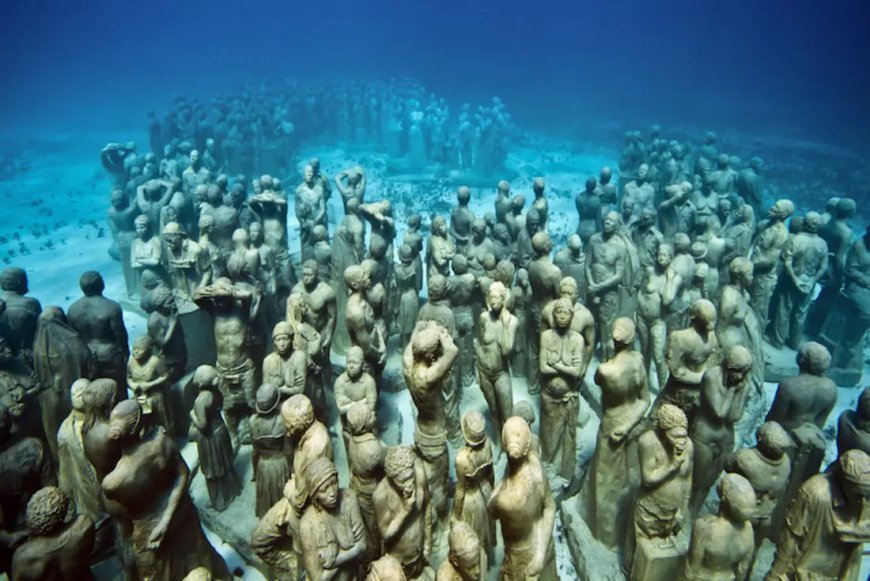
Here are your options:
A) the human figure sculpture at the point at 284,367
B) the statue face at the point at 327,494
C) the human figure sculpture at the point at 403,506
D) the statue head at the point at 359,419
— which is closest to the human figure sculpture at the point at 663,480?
the human figure sculpture at the point at 403,506

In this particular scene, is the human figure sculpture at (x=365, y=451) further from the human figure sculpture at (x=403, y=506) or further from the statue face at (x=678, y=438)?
the statue face at (x=678, y=438)

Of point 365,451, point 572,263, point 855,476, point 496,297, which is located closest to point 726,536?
point 855,476

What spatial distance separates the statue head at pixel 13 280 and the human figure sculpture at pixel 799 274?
12.5 meters

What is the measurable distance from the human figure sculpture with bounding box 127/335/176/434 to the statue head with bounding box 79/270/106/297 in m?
1.33

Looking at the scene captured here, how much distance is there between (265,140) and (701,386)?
22.8 meters

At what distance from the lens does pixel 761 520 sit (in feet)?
16.9

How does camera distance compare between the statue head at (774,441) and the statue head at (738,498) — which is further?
the statue head at (774,441)

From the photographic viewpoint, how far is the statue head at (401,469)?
4578 millimetres

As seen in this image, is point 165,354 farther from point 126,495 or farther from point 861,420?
point 861,420

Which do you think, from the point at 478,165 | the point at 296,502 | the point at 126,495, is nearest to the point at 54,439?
the point at 126,495

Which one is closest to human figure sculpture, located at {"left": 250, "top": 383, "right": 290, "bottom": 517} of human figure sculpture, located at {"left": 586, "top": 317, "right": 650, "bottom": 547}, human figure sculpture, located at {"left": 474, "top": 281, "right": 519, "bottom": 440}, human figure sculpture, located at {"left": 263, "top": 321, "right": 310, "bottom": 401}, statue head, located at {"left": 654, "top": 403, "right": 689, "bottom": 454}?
human figure sculpture, located at {"left": 263, "top": 321, "right": 310, "bottom": 401}

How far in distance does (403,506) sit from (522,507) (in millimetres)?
1028

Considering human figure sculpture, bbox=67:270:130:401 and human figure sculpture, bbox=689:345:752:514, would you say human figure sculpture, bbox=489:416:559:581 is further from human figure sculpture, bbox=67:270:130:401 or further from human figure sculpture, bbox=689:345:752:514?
human figure sculpture, bbox=67:270:130:401

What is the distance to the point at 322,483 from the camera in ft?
13.9
